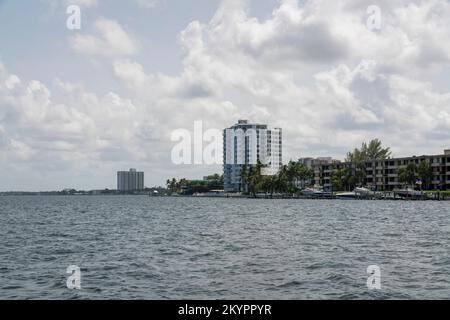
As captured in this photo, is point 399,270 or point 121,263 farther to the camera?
point 121,263

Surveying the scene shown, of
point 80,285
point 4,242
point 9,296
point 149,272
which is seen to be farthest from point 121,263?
point 4,242

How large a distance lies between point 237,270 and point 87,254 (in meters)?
16.8

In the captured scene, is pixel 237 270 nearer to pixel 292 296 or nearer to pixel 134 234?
pixel 292 296

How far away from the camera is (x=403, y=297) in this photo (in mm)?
29672

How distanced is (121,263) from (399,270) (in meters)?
20.3

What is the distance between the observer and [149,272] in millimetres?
37531

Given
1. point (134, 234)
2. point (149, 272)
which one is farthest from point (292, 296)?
point (134, 234)

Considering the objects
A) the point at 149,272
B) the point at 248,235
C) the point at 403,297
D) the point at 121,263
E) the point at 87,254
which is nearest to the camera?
the point at 403,297
